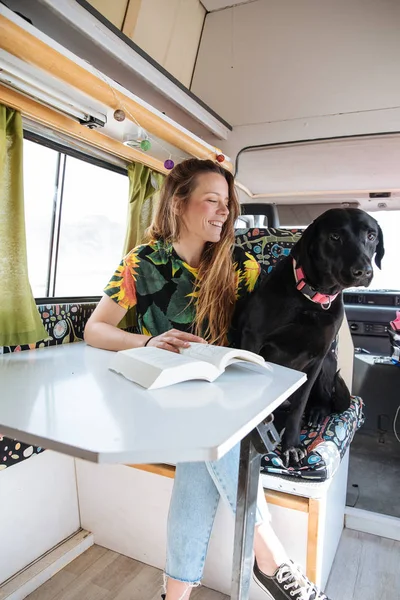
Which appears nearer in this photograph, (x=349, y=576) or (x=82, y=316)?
(x=349, y=576)

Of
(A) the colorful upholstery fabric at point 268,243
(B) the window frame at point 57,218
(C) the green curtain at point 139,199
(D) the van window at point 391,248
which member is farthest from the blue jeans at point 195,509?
(D) the van window at point 391,248

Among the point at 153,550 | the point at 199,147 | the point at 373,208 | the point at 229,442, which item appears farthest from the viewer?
the point at 373,208

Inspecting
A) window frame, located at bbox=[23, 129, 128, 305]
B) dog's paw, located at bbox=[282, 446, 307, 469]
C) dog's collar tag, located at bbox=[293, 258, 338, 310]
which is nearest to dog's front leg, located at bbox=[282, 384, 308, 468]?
dog's paw, located at bbox=[282, 446, 307, 469]

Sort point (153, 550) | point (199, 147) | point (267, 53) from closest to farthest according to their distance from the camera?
1. point (153, 550)
2. point (199, 147)
3. point (267, 53)

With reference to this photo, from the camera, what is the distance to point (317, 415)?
1499 millimetres

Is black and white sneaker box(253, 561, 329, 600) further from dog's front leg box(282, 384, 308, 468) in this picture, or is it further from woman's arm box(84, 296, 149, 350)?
woman's arm box(84, 296, 149, 350)

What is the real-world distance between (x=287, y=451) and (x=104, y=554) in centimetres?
84

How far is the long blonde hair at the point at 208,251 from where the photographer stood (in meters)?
1.41

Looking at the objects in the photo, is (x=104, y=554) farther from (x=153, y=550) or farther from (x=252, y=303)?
(x=252, y=303)

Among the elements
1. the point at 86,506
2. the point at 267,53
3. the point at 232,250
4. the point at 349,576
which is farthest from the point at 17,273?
the point at 267,53

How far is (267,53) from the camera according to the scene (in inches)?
98.0

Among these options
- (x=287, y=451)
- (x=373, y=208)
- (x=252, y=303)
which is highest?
(x=373, y=208)

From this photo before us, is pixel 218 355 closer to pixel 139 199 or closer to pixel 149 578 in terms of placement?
pixel 149 578

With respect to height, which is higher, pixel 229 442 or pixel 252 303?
pixel 252 303
